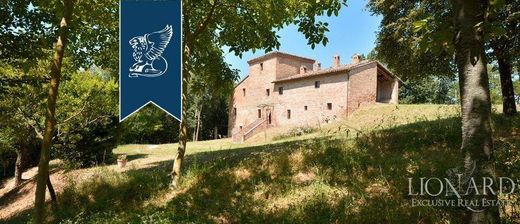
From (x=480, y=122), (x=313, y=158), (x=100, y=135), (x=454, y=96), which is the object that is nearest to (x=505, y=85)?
(x=313, y=158)

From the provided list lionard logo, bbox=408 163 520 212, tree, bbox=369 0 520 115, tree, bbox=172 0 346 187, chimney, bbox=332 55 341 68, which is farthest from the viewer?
chimney, bbox=332 55 341 68

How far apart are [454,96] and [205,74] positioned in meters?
54.1

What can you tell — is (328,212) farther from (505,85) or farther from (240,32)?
(505,85)

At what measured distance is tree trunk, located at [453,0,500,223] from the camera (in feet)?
11.2

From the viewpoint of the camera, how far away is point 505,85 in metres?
13.8

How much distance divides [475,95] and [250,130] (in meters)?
35.5

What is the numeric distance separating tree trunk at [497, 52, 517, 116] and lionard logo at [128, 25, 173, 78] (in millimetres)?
13072

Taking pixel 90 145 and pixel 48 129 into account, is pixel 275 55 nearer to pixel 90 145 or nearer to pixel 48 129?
pixel 90 145

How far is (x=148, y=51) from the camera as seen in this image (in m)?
3.43

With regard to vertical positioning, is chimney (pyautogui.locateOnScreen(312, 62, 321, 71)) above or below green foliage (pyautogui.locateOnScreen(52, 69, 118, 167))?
A: above

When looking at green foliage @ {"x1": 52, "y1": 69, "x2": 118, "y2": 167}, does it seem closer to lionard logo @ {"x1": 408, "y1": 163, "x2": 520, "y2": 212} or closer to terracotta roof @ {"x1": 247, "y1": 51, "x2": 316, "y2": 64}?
lionard logo @ {"x1": 408, "y1": 163, "x2": 520, "y2": 212}

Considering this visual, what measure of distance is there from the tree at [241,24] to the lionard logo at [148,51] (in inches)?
179

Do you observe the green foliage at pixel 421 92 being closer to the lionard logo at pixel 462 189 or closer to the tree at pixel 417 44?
the tree at pixel 417 44

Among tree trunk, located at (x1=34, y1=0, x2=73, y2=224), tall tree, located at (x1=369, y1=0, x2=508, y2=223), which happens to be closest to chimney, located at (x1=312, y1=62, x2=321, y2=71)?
tall tree, located at (x1=369, y1=0, x2=508, y2=223)
